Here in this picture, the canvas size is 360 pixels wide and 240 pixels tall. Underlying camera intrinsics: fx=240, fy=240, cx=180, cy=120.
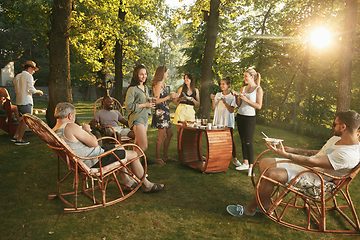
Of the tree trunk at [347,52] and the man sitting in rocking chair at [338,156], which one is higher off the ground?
the tree trunk at [347,52]

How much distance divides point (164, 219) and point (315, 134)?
8.25m

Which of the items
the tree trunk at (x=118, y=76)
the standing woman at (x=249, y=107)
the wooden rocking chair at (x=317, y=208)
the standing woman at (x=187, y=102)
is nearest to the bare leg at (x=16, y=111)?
the standing woman at (x=187, y=102)

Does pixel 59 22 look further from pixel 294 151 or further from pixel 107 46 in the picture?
pixel 107 46

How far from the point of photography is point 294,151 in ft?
9.61

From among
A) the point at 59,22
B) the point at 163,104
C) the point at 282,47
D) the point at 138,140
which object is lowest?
the point at 138,140

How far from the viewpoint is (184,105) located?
519 cm

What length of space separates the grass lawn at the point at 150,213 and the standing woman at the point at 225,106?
1.10 m

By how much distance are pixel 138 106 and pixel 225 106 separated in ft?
6.50

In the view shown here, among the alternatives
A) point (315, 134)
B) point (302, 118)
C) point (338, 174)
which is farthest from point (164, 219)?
point (302, 118)

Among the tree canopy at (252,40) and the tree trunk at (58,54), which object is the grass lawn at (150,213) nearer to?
the tree trunk at (58,54)

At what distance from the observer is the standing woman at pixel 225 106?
16.2 feet

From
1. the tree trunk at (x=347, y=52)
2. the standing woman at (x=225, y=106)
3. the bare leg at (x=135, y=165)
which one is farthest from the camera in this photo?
the tree trunk at (x=347, y=52)

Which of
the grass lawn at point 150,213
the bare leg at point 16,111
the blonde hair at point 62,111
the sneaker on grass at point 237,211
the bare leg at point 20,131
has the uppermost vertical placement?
the blonde hair at point 62,111

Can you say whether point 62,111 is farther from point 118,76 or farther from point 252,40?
point 252,40
